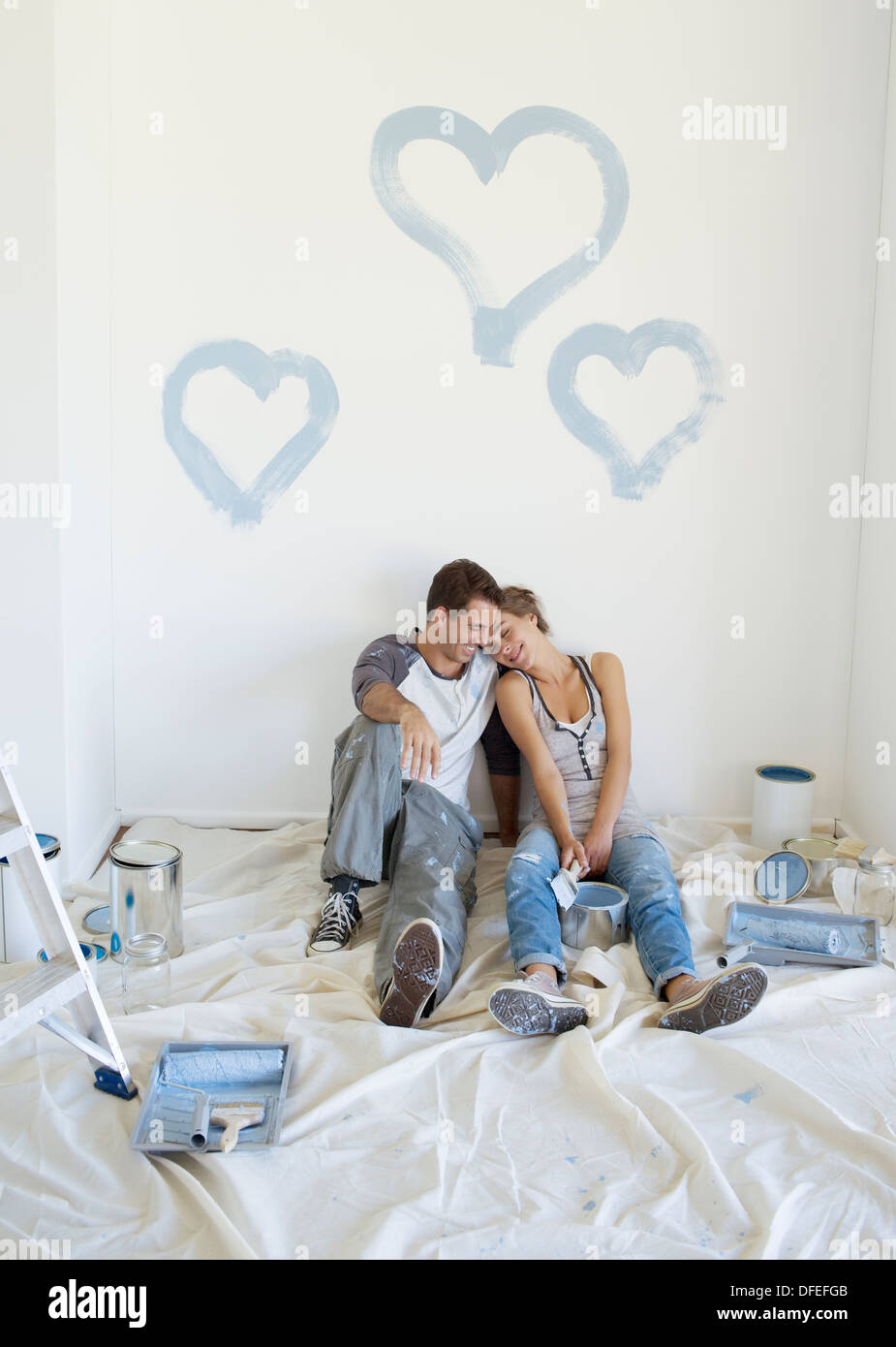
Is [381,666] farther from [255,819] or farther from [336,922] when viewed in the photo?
[255,819]

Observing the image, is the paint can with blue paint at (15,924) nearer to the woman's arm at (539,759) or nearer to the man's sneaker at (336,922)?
the man's sneaker at (336,922)

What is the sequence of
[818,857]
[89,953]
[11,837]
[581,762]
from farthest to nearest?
[818,857], [581,762], [89,953], [11,837]

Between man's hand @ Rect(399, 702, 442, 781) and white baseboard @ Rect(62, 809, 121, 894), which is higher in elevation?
man's hand @ Rect(399, 702, 442, 781)

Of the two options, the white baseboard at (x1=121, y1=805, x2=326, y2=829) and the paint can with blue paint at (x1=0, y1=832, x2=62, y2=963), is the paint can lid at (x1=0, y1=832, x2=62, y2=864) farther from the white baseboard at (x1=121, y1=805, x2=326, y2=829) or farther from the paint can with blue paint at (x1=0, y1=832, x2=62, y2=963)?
the white baseboard at (x1=121, y1=805, x2=326, y2=829)

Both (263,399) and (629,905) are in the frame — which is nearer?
(629,905)

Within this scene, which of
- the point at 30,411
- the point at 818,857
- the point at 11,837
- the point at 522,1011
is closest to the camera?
the point at 11,837

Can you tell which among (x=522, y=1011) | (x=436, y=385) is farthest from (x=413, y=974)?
(x=436, y=385)

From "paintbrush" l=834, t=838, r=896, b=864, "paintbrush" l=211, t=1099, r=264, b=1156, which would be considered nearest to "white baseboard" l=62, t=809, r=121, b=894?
"paintbrush" l=211, t=1099, r=264, b=1156

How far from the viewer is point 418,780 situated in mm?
2518

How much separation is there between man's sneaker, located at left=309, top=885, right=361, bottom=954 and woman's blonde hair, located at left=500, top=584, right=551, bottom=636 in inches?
32.0

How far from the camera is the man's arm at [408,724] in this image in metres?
2.32

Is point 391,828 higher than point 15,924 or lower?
higher

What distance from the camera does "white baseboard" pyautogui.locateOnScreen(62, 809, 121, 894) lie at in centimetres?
257

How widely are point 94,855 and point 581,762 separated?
4.16 ft
